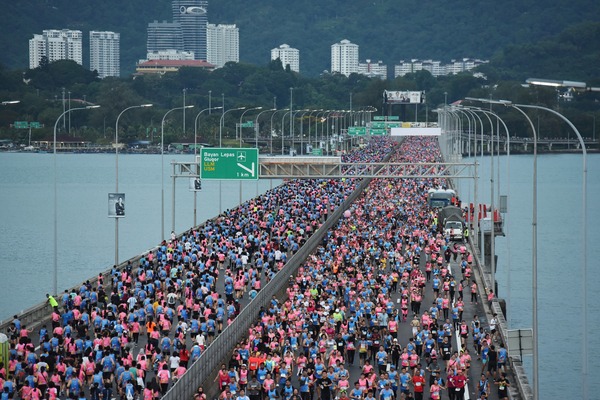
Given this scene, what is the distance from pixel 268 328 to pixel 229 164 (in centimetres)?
2510

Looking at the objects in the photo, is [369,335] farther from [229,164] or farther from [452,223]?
[452,223]

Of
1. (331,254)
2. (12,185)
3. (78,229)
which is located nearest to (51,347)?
(331,254)

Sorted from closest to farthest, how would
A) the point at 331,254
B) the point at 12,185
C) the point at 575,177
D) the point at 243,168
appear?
the point at 331,254 → the point at 243,168 → the point at 12,185 → the point at 575,177

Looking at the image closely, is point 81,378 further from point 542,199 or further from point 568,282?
point 542,199

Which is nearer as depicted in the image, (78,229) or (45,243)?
(45,243)

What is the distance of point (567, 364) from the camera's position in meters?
51.9

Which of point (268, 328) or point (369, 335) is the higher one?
point (268, 328)

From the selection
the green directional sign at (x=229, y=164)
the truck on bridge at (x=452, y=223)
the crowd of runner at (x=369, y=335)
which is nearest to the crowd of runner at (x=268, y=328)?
the crowd of runner at (x=369, y=335)

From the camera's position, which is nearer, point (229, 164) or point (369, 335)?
point (369, 335)

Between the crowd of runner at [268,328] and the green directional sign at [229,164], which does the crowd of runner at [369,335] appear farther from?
the green directional sign at [229,164]

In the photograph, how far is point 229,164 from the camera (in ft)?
186

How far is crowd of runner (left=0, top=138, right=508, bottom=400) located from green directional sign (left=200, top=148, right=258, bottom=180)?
4164mm

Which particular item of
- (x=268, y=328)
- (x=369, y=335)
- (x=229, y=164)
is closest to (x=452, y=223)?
(x=229, y=164)

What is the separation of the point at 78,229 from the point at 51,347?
83.3m
